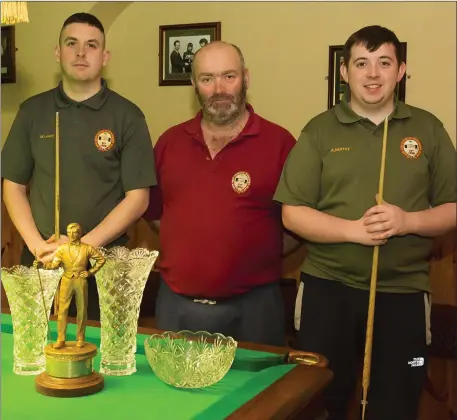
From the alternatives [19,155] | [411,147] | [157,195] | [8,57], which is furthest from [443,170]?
[8,57]

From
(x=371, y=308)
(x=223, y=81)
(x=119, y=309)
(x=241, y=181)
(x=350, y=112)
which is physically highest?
(x=223, y=81)

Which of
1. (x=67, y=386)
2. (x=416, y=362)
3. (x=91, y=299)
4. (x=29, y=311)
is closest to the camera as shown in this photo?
(x=67, y=386)

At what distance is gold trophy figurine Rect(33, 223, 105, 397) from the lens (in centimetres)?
129

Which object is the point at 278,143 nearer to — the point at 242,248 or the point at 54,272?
the point at 242,248

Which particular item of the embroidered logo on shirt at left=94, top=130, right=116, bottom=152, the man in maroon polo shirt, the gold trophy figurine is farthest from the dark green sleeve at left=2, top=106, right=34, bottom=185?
the gold trophy figurine

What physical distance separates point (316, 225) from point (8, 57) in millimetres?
1360

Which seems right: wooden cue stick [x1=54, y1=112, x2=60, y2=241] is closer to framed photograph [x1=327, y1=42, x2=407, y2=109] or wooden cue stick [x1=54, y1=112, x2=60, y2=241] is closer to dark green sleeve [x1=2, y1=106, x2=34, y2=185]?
dark green sleeve [x1=2, y1=106, x2=34, y2=185]

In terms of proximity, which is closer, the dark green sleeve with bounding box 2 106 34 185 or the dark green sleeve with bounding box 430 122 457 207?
the dark green sleeve with bounding box 430 122 457 207

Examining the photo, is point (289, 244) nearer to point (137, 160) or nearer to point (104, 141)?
point (137, 160)

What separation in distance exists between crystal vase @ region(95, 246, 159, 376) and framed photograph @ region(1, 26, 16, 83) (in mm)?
1249

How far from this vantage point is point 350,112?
6.81 feet

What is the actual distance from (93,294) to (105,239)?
15.4 inches

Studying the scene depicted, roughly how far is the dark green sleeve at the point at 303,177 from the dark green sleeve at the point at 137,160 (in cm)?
50

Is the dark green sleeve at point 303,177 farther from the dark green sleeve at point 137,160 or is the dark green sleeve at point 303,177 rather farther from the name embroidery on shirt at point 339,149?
the dark green sleeve at point 137,160
